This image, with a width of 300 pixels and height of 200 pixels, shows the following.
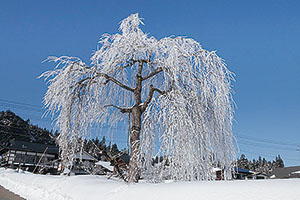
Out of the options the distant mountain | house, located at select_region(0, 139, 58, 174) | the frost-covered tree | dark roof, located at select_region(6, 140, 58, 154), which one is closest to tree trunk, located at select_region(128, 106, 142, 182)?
the frost-covered tree

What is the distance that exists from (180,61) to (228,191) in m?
3.20

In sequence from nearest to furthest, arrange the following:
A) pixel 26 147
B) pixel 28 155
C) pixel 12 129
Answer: pixel 28 155, pixel 26 147, pixel 12 129

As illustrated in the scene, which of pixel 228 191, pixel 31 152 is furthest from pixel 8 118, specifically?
pixel 228 191

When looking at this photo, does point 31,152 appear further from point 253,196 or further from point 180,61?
point 253,196

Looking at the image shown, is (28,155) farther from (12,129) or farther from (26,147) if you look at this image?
(12,129)

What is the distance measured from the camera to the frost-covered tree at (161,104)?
3.85 metres

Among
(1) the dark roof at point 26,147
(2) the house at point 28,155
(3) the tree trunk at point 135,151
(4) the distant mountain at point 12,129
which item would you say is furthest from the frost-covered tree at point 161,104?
(4) the distant mountain at point 12,129

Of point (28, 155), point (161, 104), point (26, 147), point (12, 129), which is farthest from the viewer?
point (12, 129)

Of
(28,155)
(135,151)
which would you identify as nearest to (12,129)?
(28,155)

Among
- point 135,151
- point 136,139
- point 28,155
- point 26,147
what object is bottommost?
point 135,151

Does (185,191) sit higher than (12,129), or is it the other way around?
(12,129)

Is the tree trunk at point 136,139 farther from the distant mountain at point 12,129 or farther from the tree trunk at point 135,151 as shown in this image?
the distant mountain at point 12,129

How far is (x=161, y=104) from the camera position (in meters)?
4.14

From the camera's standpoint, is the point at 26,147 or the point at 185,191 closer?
the point at 185,191
